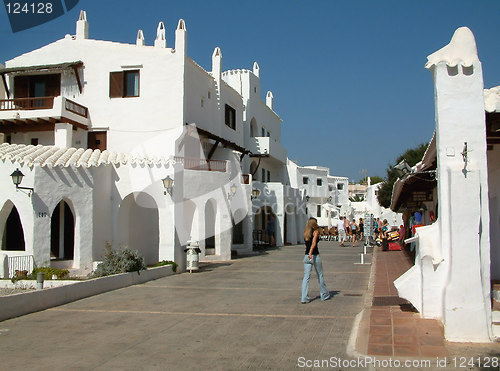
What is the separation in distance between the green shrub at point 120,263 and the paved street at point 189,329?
0.90 m

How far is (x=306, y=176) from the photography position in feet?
174

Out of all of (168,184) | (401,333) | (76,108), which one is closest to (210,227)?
(168,184)

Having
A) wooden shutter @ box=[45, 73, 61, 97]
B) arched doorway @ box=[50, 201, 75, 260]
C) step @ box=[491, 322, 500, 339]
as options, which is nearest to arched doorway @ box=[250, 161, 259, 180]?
wooden shutter @ box=[45, 73, 61, 97]

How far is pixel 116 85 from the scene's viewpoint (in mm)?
24109

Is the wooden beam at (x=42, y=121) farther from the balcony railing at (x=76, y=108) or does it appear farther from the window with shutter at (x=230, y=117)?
the window with shutter at (x=230, y=117)

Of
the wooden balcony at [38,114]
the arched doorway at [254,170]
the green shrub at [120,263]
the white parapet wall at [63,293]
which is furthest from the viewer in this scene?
the arched doorway at [254,170]

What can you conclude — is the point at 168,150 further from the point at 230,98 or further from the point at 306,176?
the point at 306,176

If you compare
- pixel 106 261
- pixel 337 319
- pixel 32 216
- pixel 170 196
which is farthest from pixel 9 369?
pixel 170 196

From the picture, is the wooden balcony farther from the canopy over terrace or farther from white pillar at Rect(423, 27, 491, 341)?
white pillar at Rect(423, 27, 491, 341)

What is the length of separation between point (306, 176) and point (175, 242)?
1434 inches

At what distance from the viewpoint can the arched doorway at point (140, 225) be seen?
19047 mm

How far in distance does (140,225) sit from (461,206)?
15.6 meters

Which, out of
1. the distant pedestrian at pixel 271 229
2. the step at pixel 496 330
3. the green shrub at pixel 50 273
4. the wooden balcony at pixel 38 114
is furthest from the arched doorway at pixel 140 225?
the step at pixel 496 330

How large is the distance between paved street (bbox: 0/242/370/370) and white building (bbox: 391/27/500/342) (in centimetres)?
161
